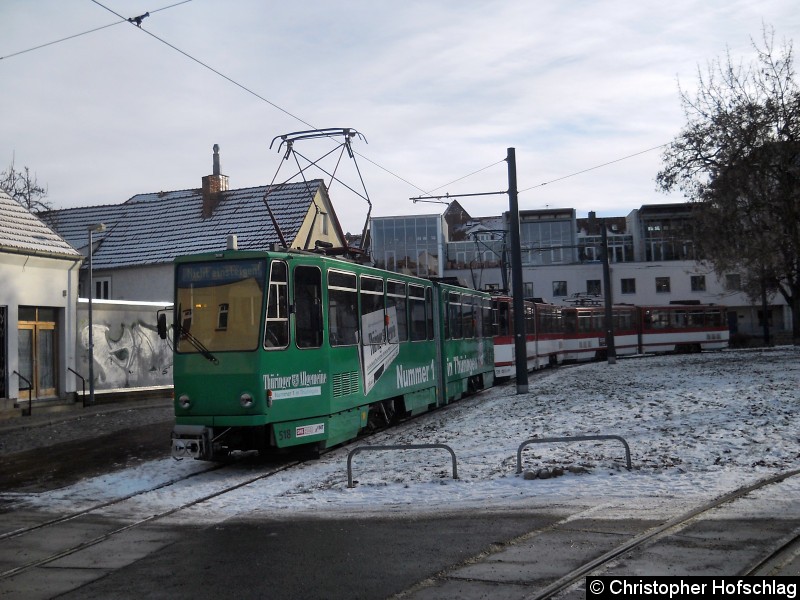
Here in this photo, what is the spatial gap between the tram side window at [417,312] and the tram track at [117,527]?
570 cm

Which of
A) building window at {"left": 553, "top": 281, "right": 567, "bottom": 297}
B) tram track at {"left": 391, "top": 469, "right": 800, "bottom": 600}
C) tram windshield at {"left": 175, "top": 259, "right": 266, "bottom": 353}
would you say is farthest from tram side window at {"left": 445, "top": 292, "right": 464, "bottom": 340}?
building window at {"left": 553, "top": 281, "right": 567, "bottom": 297}

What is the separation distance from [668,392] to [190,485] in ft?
40.1

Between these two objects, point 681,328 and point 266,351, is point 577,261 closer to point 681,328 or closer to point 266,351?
point 681,328

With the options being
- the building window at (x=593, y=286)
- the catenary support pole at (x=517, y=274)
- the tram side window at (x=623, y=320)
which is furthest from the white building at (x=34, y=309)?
the building window at (x=593, y=286)

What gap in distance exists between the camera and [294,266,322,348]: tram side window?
41.1ft

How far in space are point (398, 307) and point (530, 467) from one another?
250 inches

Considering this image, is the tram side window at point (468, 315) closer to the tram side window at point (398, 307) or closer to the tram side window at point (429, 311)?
the tram side window at point (429, 311)

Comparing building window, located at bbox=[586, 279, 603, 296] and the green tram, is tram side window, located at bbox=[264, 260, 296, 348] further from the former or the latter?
building window, located at bbox=[586, 279, 603, 296]

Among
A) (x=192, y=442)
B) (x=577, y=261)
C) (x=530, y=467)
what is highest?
(x=577, y=261)

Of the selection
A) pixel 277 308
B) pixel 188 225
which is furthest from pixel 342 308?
pixel 188 225

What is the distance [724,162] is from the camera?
29.3 m

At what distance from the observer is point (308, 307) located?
12781 mm

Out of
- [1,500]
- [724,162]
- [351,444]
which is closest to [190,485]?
[1,500]

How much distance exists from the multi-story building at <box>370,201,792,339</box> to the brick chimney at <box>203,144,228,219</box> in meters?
31.7
